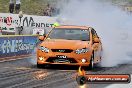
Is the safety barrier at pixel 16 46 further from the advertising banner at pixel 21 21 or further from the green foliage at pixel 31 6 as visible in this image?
the green foliage at pixel 31 6

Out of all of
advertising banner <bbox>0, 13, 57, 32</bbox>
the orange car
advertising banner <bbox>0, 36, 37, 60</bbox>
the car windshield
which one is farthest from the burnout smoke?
the orange car

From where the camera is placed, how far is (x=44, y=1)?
50469mm

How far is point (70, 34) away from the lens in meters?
14.9

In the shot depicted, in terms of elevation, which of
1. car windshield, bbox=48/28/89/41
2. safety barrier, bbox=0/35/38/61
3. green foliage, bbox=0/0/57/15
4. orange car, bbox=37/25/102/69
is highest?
green foliage, bbox=0/0/57/15

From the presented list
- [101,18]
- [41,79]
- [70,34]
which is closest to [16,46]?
[70,34]

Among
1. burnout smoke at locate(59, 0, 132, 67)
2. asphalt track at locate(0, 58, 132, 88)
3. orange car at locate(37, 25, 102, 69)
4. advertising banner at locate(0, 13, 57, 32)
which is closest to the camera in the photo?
asphalt track at locate(0, 58, 132, 88)

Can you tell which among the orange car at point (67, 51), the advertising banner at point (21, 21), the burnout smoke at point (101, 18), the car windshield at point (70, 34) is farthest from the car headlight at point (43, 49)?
the advertising banner at point (21, 21)

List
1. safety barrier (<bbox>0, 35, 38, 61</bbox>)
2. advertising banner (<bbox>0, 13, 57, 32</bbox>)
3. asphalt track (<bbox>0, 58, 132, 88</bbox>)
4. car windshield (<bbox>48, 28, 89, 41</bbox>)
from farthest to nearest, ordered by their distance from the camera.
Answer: advertising banner (<bbox>0, 13, 57, 32</bbox>) < safety barrier (<bbox>0, 35, 38, 61</bbox>) < car windshield (<bbox>48, 28, 89, 41</bbox>) < asphalt track (<bbox>0, 58, 132, 88</bbox>)

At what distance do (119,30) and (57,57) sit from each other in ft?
54.3

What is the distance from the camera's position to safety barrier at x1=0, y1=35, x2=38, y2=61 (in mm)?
19180

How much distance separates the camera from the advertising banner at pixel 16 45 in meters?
19.2

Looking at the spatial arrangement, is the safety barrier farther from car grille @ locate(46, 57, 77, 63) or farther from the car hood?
car grille @ locate(46, 57, 77, 63)

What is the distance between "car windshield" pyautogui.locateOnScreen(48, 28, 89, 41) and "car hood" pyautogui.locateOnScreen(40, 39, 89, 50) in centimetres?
45

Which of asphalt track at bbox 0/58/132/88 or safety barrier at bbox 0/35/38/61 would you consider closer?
asphalt track at bbox 0/58/132/88
